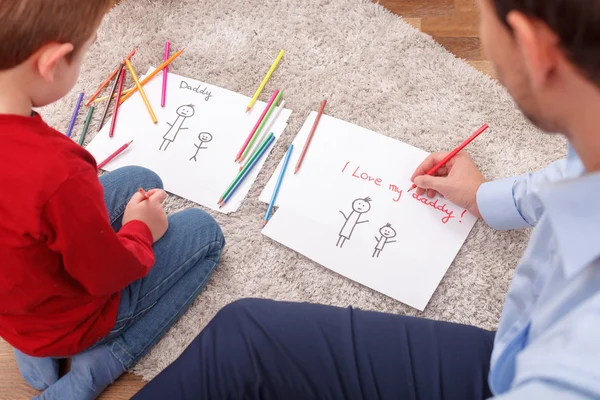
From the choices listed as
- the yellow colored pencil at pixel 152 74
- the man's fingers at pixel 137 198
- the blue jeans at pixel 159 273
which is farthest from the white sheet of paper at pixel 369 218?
the yellow colored pencil at pixel 152 74

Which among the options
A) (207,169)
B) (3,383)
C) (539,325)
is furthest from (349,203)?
(3,383)

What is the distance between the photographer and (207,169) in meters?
0.96

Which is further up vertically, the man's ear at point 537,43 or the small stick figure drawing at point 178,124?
the man's ear at point 537,43

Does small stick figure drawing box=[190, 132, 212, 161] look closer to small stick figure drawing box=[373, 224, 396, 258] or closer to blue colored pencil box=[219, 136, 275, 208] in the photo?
blue colored pencil box=[219, 136, 275, 208]

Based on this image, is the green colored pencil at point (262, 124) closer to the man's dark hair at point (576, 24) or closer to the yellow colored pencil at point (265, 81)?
the yellow colored pencil at point (265, 81)

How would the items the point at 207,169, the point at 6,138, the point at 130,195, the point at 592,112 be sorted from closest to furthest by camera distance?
the point at 592,112 → the point at 6,138 → the point at 130,195 → the point at 207,169

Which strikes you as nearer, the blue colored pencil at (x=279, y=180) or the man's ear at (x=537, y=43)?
the man's ear at (x=537, y=43)

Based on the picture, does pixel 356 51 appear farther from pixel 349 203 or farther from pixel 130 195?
pixel 130 195

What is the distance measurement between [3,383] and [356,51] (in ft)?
2.95

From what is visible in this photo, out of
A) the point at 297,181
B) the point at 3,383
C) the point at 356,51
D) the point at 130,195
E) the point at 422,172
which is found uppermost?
the point at 356,51

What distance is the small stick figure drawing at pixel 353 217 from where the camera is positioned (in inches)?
34.9

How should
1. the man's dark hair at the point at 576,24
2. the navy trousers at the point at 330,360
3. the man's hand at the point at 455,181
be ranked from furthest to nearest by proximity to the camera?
the man's hand at the point at 455,181 < the navy trousers at the point at 330,360 < the man's dark hair at the point at 576,24

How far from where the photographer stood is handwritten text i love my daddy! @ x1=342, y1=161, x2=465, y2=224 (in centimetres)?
89

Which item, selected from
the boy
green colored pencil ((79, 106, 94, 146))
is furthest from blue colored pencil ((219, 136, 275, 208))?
green colored pencil ((79, 106, 94, 146))
